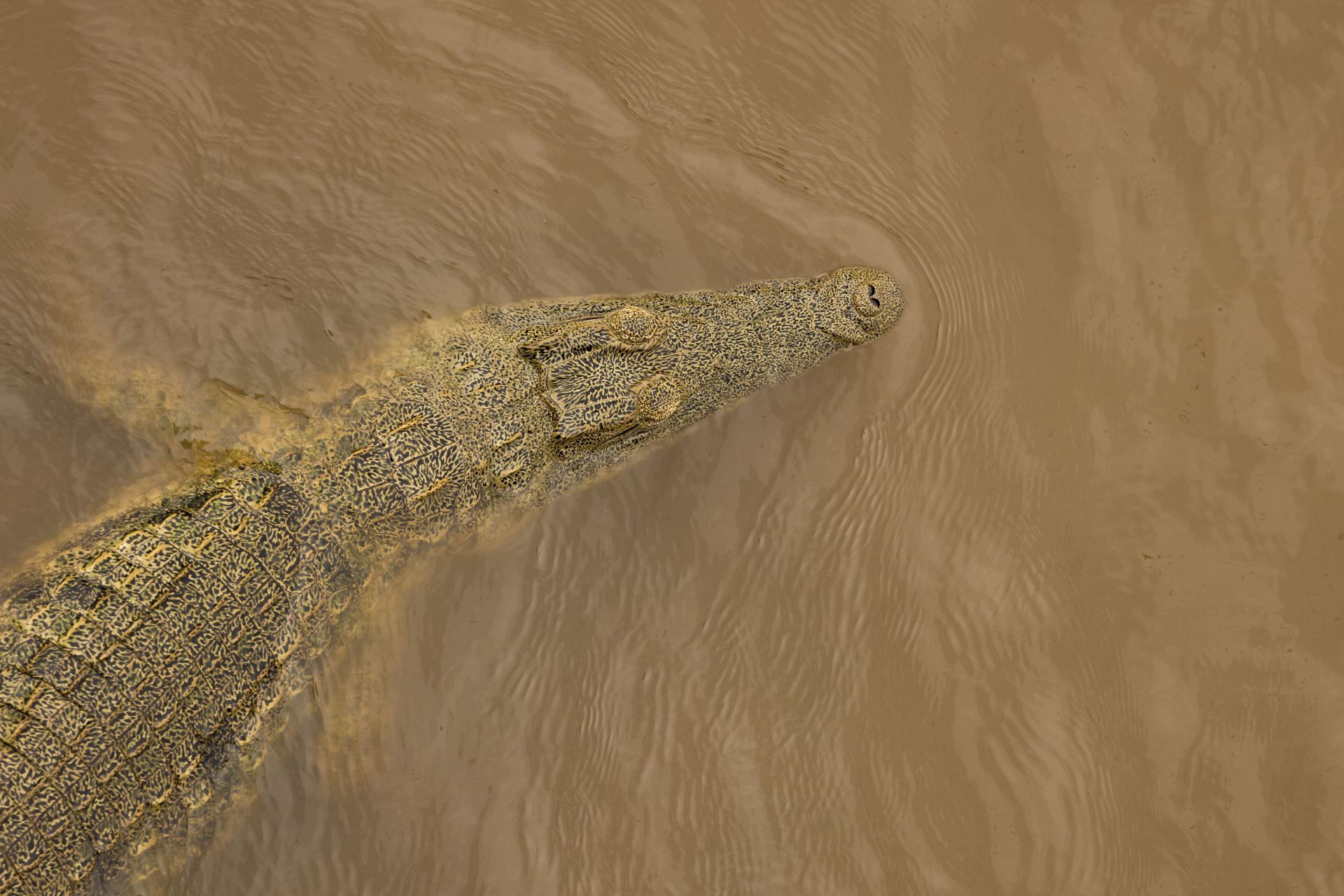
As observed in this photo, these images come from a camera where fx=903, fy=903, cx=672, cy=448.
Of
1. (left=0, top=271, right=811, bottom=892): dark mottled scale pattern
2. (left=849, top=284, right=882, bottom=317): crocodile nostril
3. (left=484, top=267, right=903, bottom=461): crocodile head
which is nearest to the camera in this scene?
(left=0, top=271, right=811, bottom=892): dark mottled scale pattern

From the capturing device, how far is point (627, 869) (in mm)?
4164

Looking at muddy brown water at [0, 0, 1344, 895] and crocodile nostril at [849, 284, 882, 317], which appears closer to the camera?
muddy brown water at [0, 0, 1344, 895]

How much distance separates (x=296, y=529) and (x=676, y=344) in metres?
1.73

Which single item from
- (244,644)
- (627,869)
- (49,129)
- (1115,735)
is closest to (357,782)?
(244,644)

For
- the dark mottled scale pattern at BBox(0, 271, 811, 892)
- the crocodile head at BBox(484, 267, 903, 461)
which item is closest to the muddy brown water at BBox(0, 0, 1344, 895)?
the crocodile head at BBox(484, 267, 903, 461)

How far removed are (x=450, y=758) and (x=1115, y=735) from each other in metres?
3.20

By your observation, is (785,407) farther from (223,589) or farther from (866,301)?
(223,589)

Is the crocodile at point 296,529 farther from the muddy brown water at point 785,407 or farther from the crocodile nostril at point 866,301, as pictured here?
the muddy brown water at point 785,407

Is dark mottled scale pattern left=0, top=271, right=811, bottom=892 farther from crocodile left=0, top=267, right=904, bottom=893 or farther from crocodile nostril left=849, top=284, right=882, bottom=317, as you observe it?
crocodile nostril left=849, top=284, right=882, bottom=317

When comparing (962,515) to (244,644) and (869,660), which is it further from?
(244,644)

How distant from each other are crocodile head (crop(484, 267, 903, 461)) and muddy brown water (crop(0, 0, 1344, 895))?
20cm

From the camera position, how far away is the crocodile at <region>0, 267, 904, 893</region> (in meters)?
3.05

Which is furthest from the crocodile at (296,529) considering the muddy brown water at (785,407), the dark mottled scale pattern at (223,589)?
the muddy brown water at (785,407)

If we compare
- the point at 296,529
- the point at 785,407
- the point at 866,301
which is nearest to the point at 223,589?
the point at 296,529
